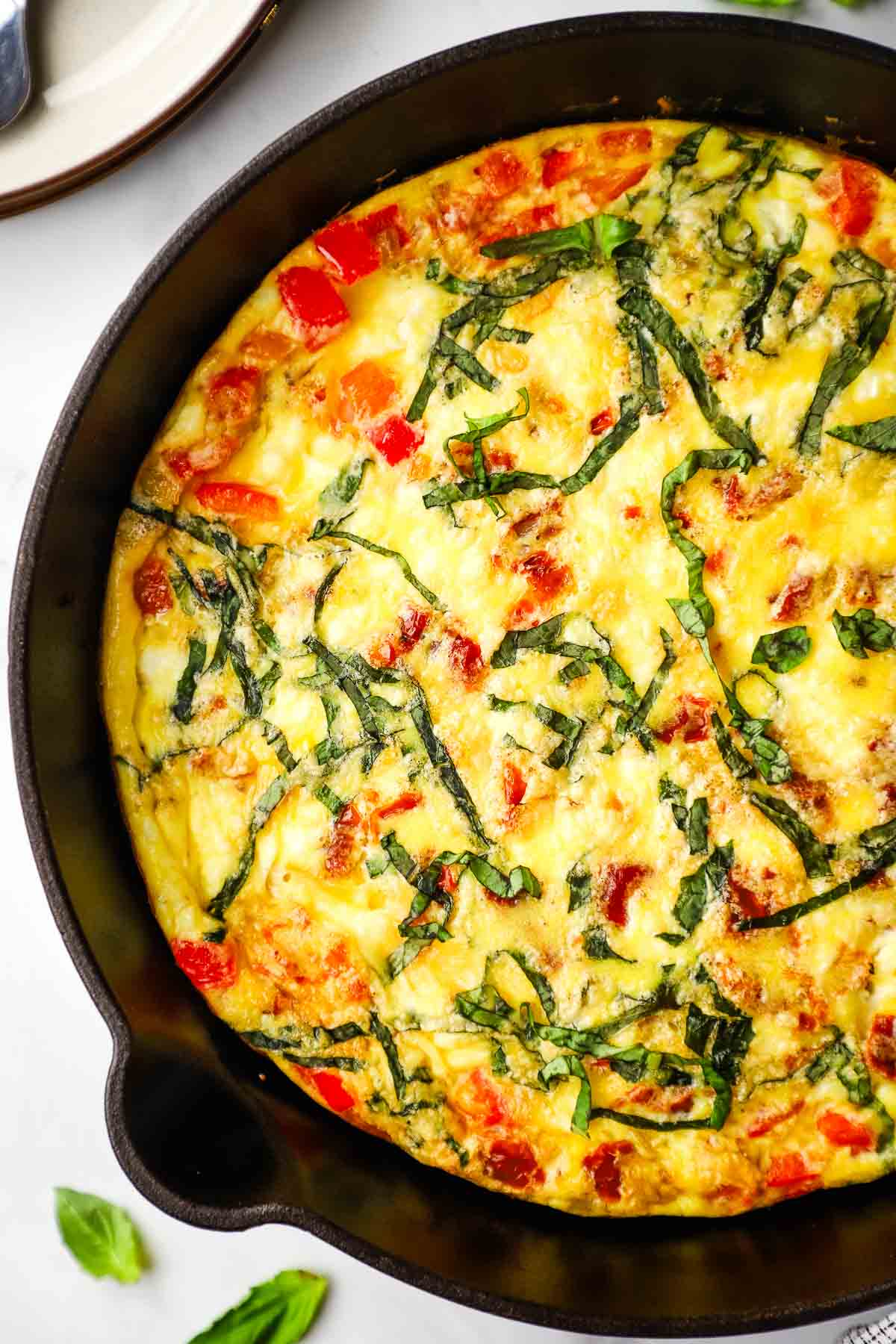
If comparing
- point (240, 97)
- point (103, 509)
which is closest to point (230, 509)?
point (103, 509)

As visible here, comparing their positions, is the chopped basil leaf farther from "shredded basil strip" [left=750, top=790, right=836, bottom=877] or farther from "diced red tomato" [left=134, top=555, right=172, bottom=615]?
"diced red tomato" [left=134, top=555, right=172, bottom=615]

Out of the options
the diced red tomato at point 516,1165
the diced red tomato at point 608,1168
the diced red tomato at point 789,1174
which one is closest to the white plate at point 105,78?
the diced red tomato at point 516,1165

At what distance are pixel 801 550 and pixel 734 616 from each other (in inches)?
9.0

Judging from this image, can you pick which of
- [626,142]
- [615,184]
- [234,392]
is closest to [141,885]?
[234,392]

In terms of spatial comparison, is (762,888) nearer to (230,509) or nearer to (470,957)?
(470,957)

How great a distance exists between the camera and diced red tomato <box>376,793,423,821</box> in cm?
346

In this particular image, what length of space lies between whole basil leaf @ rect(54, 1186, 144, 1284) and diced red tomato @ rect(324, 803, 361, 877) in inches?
59.8

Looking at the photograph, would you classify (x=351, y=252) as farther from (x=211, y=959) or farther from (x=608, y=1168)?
(x=608, y=1168)

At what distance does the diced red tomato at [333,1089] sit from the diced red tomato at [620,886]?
877 mm

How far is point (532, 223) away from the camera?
11.2 ft

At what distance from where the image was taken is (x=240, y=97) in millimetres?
3801

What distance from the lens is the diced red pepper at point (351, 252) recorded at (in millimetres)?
3465

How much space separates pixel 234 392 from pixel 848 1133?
8.28 feet

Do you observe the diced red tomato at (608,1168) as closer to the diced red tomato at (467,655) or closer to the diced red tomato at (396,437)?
the diced red tomato at (467,655)
